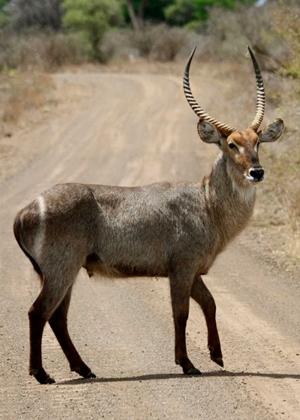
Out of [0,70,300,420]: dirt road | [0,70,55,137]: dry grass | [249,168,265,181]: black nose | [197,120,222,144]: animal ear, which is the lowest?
[0,70,55,137]: dry grass

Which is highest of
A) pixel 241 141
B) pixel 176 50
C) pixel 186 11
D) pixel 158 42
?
pixel 241 141

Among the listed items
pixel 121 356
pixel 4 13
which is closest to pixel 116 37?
pixel 4 13

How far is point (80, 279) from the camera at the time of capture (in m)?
10.7

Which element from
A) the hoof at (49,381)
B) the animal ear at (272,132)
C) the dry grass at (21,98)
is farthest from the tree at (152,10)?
the hoof at (49,381)

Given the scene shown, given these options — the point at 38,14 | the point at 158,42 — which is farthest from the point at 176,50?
the point at 38,14

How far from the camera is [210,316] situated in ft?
24.2

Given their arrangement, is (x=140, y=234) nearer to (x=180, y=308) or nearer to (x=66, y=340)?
(x=180, y=308)

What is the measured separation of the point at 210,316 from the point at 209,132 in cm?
150

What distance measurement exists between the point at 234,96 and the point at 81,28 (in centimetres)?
2185

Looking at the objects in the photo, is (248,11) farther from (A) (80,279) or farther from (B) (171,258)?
(B) (171,258)

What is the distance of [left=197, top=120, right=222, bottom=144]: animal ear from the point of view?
24.6 ft

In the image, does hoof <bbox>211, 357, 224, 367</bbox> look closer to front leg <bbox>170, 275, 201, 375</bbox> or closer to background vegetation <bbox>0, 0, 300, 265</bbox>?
front leg <bbox>170, 275, 201, 375</bbox>

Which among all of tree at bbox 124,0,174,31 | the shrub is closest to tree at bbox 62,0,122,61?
the shrub

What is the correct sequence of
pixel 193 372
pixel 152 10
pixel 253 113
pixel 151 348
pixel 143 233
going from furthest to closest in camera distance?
pixel 152 10 → pixel 253 113 → pixel 151 348 → pixel 143 233 → pixel 193 372
